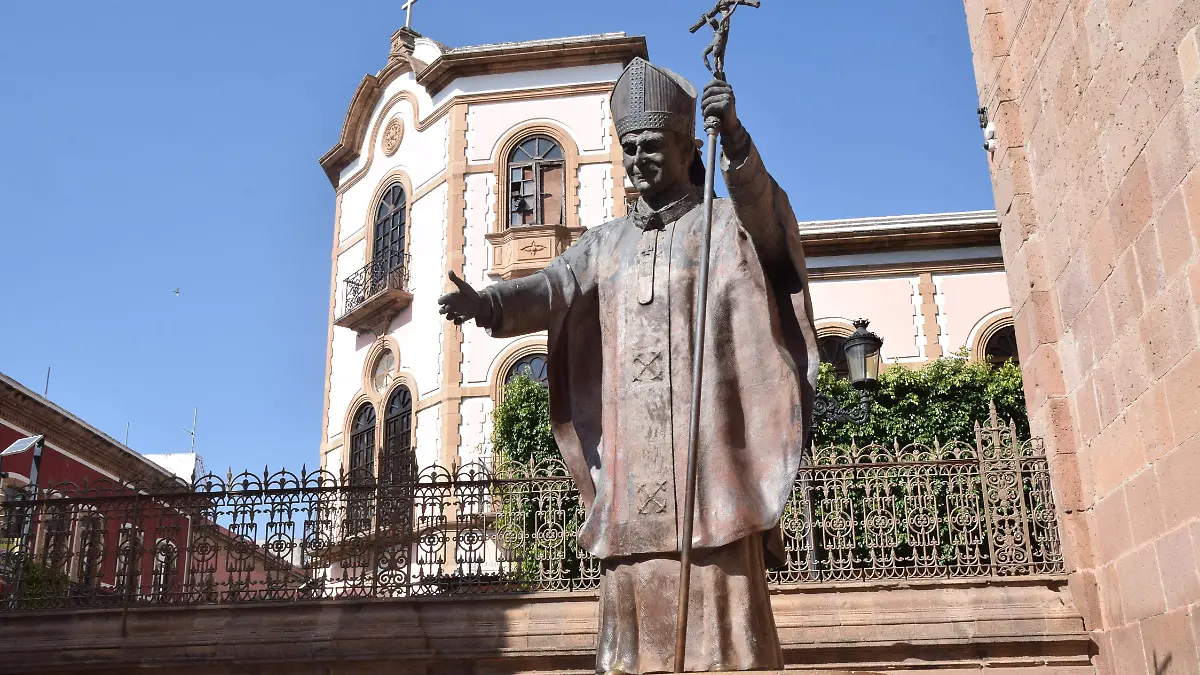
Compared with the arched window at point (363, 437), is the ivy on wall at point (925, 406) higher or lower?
lower

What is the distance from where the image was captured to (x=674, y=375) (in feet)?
13.1

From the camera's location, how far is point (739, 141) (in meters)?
3.79

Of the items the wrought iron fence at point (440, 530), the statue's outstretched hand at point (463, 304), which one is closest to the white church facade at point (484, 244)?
the wrought iron fence at point (440, 530)

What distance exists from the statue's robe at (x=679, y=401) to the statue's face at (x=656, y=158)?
0.31 feet

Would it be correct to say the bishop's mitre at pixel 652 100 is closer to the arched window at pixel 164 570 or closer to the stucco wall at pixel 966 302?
the arched window at pixel 164 570

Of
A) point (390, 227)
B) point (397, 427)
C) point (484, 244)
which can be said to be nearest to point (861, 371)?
point (484, 244)

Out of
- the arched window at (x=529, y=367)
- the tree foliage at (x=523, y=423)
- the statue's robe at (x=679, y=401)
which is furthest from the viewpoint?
the arched window at (x=529, y=367)

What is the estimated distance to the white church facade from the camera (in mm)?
21516

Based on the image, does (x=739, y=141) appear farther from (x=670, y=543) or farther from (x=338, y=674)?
(x=338, y=674)

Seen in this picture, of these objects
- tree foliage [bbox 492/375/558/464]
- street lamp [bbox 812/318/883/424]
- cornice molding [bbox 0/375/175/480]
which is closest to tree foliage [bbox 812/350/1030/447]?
tree foliage [bbox 492/375/558/464]

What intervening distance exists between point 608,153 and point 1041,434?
608 inches

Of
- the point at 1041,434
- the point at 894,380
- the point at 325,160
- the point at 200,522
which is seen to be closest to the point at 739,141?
the point at 1041,434

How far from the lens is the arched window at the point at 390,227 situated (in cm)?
2498

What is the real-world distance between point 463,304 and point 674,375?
0.76 m
